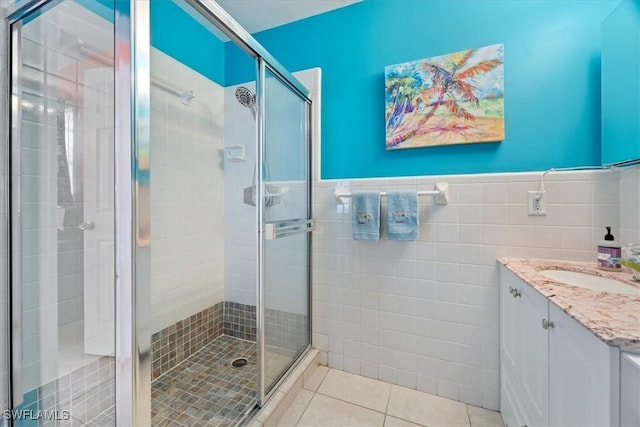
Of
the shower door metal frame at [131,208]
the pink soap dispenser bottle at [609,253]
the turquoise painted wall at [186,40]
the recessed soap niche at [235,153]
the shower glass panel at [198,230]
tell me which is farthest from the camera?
the recessed soap niche at [235,153]

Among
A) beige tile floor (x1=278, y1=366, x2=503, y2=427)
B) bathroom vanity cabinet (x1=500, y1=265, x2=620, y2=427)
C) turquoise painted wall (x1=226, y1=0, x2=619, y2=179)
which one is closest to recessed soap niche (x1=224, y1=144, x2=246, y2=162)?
turquoise painted wall (x1=226, y1=0, x2=619, y2=179)

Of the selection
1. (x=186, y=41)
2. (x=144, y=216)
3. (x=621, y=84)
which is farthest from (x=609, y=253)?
(x=186, y=41)

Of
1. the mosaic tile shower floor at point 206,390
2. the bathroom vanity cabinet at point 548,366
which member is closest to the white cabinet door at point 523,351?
the bathroom vanity cabinet at point 548,366

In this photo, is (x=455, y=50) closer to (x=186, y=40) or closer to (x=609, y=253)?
(x=609, y=253)

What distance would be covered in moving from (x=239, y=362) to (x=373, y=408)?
89 cm

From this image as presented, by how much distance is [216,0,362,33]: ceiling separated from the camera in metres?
1.76

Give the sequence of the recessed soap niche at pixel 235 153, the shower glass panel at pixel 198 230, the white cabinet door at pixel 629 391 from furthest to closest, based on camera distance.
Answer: the recessed soap niche at pixel 235 153, the shower glass panel at pixel 198 230, the white cabinet door at pixel 629 391

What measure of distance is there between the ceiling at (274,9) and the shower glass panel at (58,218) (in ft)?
3.39

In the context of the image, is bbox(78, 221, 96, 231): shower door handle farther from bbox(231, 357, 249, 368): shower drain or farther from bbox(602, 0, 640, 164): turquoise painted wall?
bbox(602, 0, 640, 164): turquoise painted wall

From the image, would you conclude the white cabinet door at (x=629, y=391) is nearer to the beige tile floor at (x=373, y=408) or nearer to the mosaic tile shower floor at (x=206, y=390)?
the beige tile floor at (x=373, y=408)

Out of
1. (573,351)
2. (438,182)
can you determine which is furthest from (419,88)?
(573,351)

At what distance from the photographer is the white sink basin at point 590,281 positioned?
98cm

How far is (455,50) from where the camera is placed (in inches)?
59.6

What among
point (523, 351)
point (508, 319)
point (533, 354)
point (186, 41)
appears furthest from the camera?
point (186, 41)
